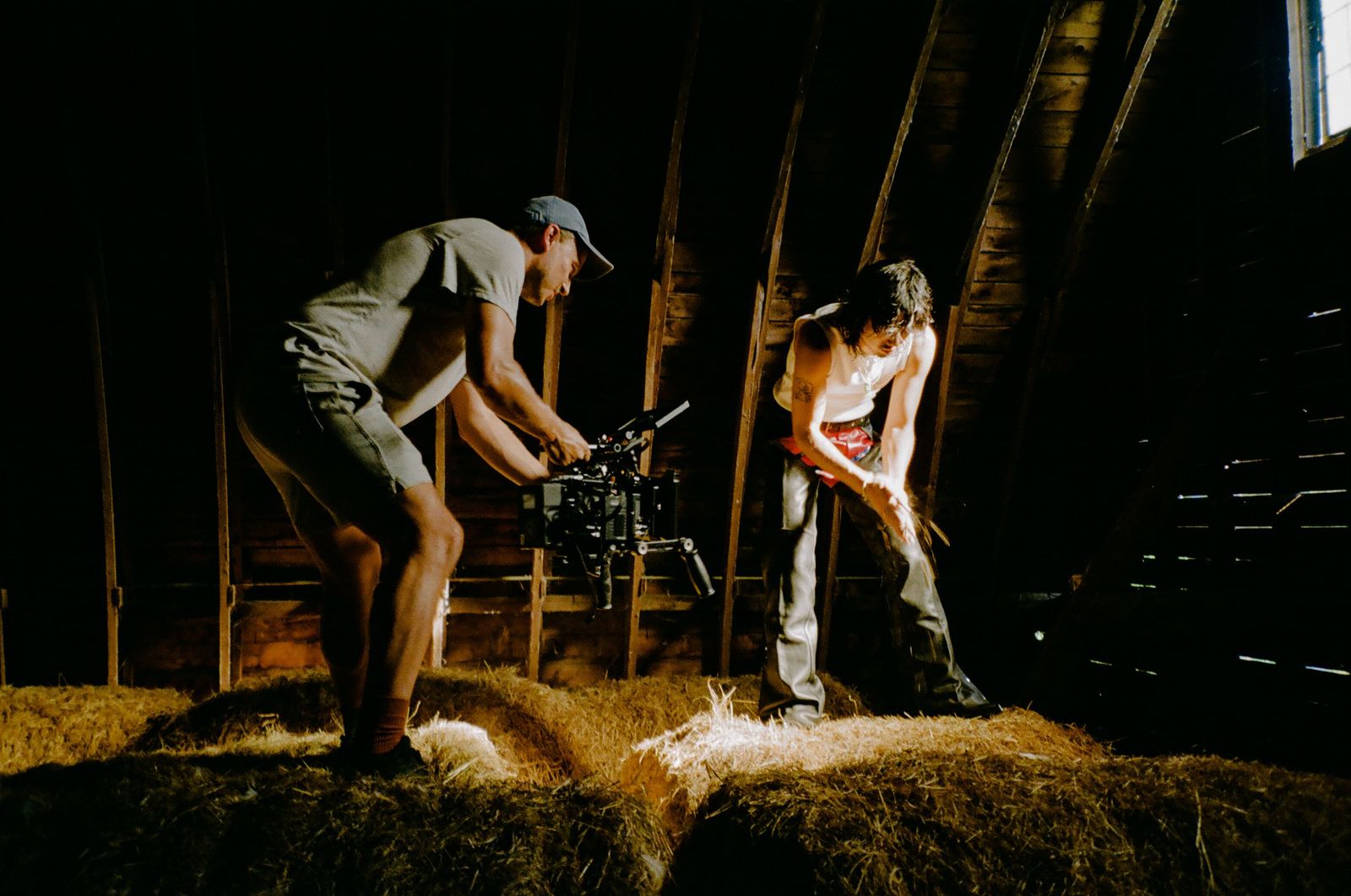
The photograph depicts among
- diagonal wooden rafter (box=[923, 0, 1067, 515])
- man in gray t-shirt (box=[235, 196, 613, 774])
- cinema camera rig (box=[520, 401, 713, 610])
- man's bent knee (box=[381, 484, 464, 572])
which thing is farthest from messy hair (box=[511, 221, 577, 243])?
diagonal wooden rafter (box=[923, 0, 1067, 515])

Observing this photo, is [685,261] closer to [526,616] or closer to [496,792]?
[526,616]

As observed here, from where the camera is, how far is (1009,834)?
164cm

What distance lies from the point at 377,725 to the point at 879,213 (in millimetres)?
3270

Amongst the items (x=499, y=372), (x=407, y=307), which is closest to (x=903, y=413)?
(x=499, y=372)

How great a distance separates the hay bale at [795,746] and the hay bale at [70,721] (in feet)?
7.48

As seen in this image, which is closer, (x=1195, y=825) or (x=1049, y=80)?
(x=1195, y=825)

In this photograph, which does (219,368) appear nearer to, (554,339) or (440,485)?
(440,485)

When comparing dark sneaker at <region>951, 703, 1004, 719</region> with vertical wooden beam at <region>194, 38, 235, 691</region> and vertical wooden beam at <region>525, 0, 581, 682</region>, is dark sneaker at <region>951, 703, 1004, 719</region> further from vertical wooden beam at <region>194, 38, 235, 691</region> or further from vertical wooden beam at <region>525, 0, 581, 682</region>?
vertical wooden beam at <region>194, 38, 235, 691</region>

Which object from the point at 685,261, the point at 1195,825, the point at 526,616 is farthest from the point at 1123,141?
the point at 526,616

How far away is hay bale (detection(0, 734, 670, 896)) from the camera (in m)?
Result: 1.40

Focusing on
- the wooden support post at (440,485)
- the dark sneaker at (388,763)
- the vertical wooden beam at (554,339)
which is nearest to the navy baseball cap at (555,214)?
the vertical wooden beam at (554,339)

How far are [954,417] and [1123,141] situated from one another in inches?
68.5

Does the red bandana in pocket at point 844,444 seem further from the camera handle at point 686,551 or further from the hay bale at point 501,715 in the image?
the hay bale at point 501,715

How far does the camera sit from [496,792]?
1664 mm
